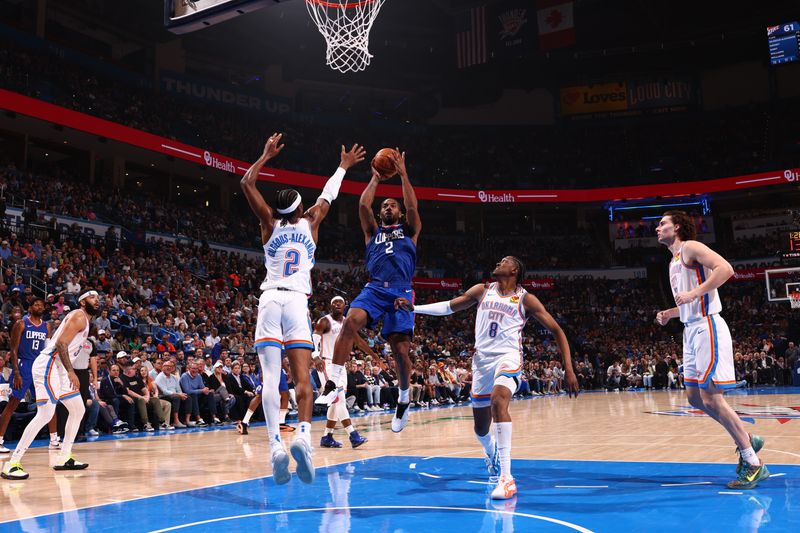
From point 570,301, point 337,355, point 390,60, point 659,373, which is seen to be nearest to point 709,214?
point 570,301

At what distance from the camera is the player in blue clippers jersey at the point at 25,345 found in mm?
8133

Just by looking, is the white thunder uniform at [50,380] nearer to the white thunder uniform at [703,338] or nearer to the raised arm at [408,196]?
the raised arm at [408,196]

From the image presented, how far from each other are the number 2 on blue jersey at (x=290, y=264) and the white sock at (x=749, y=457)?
346 cm

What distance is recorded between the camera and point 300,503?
4.77 m

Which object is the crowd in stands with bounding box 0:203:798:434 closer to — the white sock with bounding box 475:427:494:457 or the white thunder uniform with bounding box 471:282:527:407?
the white sock with bounding box 475:427:494:457

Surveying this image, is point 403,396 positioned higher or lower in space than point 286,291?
lower

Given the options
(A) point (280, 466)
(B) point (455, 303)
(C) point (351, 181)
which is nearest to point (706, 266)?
(B) point (455, 303)

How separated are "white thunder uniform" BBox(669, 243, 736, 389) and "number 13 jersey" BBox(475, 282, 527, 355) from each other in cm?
116

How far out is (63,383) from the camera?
7004 mm

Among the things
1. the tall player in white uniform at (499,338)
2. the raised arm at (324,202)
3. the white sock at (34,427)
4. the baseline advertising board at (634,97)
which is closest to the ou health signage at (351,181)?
the baseline advertising board at (634,97)

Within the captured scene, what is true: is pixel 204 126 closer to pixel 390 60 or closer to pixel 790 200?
pixel 390 60

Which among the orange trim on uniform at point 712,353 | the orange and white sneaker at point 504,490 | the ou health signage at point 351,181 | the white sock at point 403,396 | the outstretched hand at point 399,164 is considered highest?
the ou health signage at point 351,181

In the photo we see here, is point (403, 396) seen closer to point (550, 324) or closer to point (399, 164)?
point (550, 324)

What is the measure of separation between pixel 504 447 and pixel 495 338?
0.87 meters
